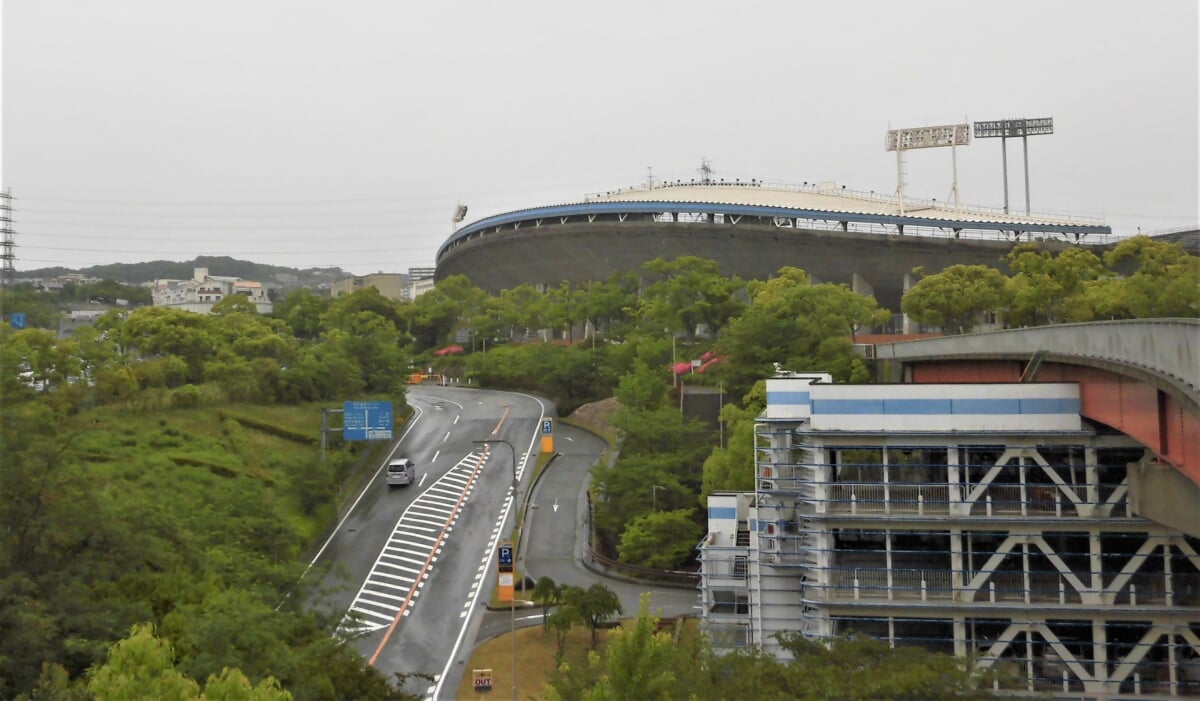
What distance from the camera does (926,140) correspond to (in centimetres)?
7238

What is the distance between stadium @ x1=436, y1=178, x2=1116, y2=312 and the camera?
66.8 meters

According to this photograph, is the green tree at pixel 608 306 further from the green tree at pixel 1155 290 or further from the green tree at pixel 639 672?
the green tree at pixel 639 672

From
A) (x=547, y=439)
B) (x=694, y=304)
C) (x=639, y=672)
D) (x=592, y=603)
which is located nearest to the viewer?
(x=639, y=672)

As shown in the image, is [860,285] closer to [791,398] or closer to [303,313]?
[303,313]

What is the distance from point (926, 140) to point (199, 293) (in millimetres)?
58190

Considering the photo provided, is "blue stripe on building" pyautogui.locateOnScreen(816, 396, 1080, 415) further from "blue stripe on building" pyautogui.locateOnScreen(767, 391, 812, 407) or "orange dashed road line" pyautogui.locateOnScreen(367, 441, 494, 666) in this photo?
"orange dashed road line" pyautogui.locateOnScreen(367, 441, 494, 666)

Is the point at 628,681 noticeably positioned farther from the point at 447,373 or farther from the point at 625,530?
the point at 447,373

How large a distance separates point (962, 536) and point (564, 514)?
17969mm

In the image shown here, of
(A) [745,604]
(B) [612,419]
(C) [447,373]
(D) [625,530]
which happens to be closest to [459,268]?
(C) [447,373]

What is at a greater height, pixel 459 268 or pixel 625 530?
pixel 459 268

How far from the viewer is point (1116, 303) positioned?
124 feet

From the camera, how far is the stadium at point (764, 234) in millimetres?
66812

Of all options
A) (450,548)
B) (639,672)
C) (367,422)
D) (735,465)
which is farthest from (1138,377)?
(367,422)

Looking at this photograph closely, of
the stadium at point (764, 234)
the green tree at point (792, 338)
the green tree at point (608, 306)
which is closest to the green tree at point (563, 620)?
the green tree at point (792, 338)
